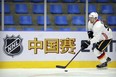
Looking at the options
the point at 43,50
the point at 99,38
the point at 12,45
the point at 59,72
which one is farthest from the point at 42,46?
the point at 99,38

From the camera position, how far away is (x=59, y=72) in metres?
6.78

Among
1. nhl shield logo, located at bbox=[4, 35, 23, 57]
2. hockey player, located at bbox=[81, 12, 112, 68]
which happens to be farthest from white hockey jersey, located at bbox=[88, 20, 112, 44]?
nhl shield logo, located at bbox=[4, 35, 23, 57]

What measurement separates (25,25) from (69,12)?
0.87m

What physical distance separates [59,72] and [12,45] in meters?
1.08

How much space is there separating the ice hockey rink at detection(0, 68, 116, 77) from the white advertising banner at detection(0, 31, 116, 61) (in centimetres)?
26

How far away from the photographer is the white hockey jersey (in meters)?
6.92

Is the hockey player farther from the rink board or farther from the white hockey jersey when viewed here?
the rink board

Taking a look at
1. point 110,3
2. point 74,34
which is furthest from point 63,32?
point 110,3

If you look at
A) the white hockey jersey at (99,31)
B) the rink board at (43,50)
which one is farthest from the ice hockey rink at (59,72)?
the white hockey jersey at (99,31)

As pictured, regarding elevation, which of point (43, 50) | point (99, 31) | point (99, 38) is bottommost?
point (43, 50)

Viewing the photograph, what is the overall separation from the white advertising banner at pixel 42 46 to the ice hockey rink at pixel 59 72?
0.86 feet

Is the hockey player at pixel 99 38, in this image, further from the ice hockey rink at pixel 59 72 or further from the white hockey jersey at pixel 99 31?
the ice hockey rink at pixel 59 72

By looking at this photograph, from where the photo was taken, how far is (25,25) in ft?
25.5

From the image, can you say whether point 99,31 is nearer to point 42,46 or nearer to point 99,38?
point 99,38
